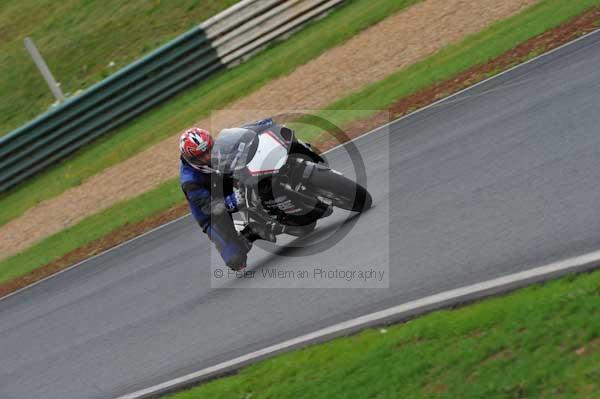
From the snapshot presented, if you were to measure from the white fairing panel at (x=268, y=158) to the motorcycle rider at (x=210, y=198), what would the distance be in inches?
19.3

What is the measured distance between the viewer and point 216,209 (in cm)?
852

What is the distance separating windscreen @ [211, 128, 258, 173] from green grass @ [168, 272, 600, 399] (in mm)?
2283

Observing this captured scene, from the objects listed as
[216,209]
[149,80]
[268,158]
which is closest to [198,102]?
[149,80]

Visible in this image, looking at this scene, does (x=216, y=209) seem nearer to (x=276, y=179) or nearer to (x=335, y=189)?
(x=276, y=179)

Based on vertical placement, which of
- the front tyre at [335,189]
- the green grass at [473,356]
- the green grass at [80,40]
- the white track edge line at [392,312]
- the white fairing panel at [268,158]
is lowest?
the white track edge line at [392,312]

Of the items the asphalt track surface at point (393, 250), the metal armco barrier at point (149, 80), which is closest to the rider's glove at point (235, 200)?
the asphalt track surface at point (393, 250)

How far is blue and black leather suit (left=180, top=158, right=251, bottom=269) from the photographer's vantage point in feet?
28.2

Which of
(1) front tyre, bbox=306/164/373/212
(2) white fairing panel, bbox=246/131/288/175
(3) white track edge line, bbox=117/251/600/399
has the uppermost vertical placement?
(2) white fairing panel, bbox=246/131/288/175

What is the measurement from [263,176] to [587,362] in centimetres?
415

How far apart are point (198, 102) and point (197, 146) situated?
9.77 m

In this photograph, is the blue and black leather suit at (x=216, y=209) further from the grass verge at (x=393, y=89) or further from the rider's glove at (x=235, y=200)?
the grass verge at (x=393, y=89)

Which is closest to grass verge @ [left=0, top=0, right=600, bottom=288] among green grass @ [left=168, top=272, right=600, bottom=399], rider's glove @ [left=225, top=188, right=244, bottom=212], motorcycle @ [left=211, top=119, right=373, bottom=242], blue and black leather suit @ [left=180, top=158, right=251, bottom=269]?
motorcycle @ [left=211, top=119, right=373, bottom=242]

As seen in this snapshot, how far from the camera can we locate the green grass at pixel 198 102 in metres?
17.1

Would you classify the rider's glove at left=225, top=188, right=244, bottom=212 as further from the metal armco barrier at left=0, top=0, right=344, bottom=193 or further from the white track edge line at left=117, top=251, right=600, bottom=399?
the metal armco barrier at left=0, top=0, right=344, bottom=193
